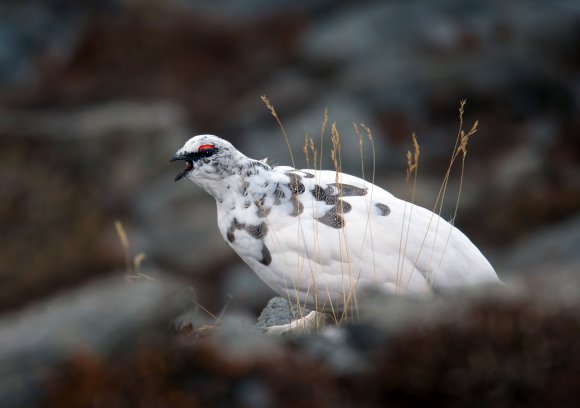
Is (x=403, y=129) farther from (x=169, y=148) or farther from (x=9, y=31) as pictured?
(x=9, y=31)

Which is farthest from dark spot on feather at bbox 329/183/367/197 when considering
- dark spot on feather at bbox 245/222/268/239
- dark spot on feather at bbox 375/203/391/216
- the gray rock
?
the gray rock

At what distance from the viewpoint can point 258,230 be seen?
14.8 ft

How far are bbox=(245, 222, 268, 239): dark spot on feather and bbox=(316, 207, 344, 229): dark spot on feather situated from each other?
0.85ft

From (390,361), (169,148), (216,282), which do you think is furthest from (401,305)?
(169,148)

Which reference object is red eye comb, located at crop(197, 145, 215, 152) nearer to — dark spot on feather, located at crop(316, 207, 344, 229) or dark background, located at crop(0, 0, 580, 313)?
dark spot on feather, located at crop(316, 207, 344, 229)

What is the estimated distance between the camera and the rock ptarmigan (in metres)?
4.38

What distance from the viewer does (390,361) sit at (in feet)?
9.93

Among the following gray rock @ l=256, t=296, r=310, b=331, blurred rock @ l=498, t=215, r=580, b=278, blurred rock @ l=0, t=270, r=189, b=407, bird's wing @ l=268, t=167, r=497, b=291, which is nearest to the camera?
blurred rock @ l=0, t=270, r=189, b=407

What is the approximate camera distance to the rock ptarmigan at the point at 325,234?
4379 millimetres

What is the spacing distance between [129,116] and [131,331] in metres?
13.0

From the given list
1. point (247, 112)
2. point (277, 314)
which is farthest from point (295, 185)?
point (247, 112)

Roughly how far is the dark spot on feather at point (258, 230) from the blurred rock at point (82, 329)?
3.89 feet

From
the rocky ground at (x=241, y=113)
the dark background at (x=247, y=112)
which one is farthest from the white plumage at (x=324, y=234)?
the dark background at (x=247, y=112)

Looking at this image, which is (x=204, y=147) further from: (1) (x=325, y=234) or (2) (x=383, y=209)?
(2) (x=383, y=209)
